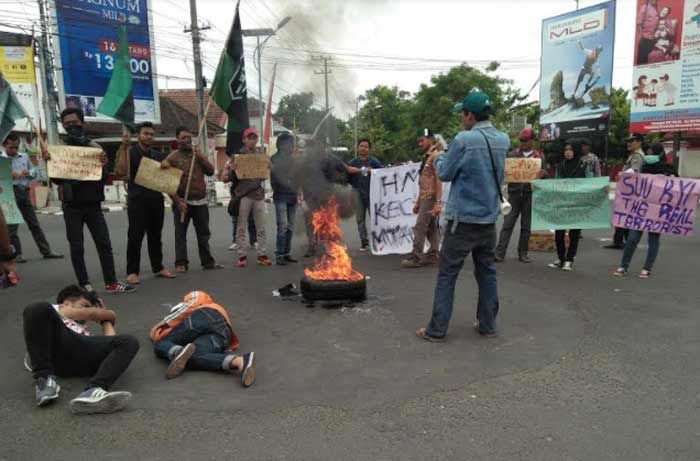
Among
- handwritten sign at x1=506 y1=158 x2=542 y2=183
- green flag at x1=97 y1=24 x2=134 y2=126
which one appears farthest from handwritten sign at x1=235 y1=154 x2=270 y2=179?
handwritten sign at x1=506 y1=158 x2=542 y2=183

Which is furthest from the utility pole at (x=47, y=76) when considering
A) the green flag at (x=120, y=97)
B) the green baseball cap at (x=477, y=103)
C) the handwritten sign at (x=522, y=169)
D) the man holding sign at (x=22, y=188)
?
the green baseball cap at (x=477, y=103)

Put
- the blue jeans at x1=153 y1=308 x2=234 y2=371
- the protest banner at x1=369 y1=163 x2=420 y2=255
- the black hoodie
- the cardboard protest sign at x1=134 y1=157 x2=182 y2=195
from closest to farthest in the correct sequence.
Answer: the blue jeans at x1=153 y1=308 x2=234 y2=371 < the black hoodie < the cardboard protest sign at x1=134 y1=157 x2=182 y2=195 < the protest banner at x1=369 y1=163 x2=420 y2=255

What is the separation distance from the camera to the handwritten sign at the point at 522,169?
7918 millimetres

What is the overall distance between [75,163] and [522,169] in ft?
19.9

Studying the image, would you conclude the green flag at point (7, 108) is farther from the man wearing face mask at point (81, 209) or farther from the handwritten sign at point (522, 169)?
the handwritten sign at point (522, 169)

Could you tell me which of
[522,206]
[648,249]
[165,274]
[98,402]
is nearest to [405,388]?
[98,402]

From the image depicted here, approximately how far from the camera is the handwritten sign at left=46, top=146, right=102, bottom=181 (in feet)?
19.1

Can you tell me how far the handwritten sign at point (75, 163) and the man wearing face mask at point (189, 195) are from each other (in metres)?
1.01

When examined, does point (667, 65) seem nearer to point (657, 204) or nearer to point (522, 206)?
point (657, 204)

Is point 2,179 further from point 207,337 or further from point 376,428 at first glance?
point 376,428

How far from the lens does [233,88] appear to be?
25.2 ft

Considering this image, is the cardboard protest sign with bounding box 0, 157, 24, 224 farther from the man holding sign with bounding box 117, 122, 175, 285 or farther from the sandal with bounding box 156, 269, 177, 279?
the sandal with bounding box 156, 269, 177, 279

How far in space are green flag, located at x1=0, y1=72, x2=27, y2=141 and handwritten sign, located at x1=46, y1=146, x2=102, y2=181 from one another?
0.49 metres

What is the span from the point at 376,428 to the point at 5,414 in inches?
93.4
